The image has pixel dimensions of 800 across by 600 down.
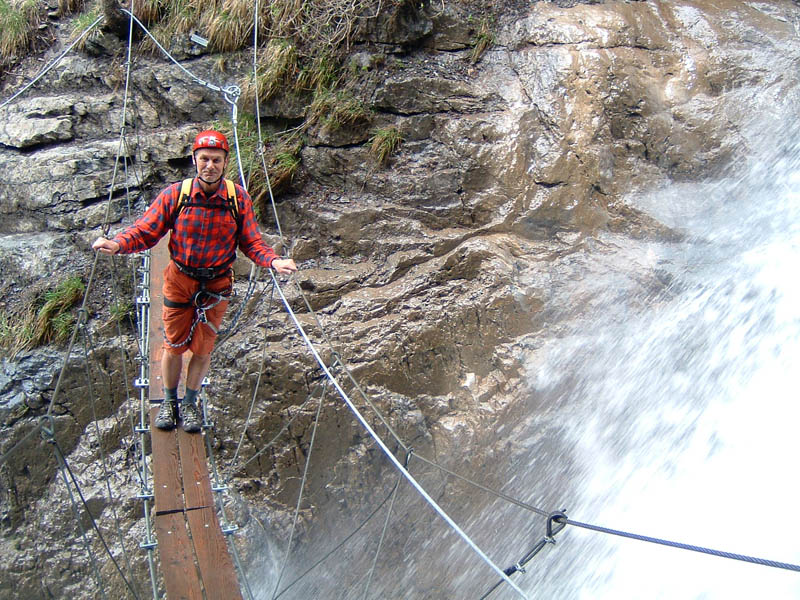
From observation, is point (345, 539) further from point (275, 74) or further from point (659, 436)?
point (275, 74)

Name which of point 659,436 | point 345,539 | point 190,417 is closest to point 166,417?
point 190,417

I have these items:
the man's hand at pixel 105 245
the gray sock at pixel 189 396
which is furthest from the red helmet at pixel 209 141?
the gray sock at pixel 189 396

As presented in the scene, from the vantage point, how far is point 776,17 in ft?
16.1

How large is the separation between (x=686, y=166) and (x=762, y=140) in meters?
0.52

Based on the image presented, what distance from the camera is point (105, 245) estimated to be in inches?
94.6

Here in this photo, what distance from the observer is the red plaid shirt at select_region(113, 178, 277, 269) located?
2.64 meters

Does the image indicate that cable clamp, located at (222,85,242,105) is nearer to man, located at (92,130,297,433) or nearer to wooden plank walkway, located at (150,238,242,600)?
man, located at (92,130,297,433)

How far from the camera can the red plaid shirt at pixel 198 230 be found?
8.66ft

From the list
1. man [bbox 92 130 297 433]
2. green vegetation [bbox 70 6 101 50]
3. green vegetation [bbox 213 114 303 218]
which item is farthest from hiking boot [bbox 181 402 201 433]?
green vegetation [bbox 70 6 101 50]

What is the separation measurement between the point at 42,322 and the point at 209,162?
2.50 meters

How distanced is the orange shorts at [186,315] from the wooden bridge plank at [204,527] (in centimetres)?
42

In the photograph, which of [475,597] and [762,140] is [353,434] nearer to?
[475,597]

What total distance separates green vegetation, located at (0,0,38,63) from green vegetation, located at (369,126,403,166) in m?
3.36

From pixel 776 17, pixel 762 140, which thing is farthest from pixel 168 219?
pixel 776 17
